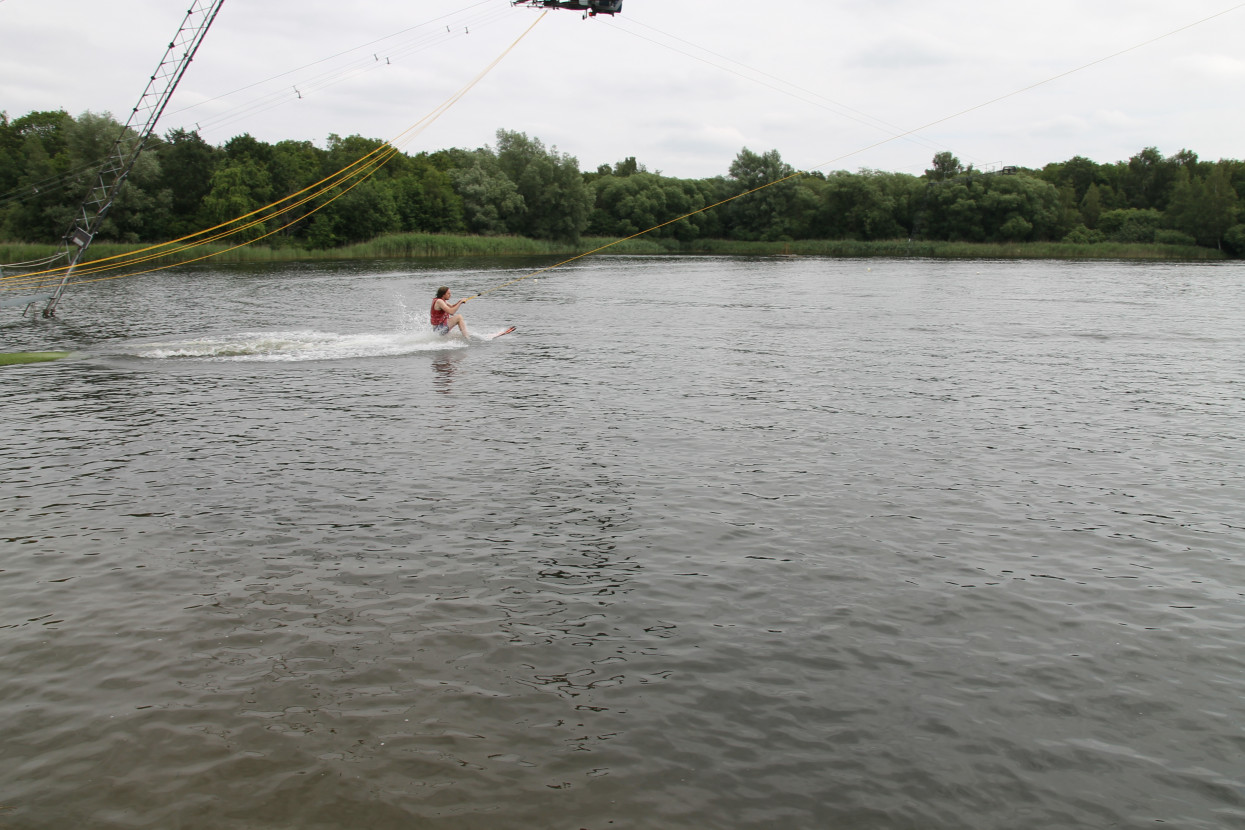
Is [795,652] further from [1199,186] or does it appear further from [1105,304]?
[1199,186]

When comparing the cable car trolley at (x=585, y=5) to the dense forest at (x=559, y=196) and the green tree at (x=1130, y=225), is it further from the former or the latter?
the green tree at (x=1130, y=225)

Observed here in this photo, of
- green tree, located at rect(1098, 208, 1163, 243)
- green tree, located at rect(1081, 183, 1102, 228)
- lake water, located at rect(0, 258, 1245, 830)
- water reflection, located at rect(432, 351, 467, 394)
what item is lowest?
lake water, located at rect(0, 258, 1245, 830)

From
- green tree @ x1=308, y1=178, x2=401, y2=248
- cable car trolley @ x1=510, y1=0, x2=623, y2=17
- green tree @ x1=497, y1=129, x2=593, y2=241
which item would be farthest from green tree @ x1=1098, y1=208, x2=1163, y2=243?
cable car trolley @ x1=510, y1=0, x2=623, y2=17

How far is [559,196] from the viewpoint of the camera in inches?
4446

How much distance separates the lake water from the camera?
228 inches

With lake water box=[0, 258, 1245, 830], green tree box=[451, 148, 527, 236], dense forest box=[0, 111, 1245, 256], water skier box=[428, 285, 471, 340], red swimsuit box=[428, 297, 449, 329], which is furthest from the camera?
green tree box=[451, 148, 527, 236]

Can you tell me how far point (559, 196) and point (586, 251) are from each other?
54.2ft

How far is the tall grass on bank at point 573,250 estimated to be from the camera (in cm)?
7375

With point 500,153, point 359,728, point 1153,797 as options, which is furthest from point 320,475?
point 500,153

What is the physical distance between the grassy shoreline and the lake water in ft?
188

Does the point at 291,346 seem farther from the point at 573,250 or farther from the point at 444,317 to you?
the point at 573,250

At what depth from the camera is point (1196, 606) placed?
27.7 feet

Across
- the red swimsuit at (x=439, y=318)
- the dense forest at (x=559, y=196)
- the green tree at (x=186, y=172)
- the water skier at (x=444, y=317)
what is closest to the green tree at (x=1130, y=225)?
the dense forest at (x=559, y=196)

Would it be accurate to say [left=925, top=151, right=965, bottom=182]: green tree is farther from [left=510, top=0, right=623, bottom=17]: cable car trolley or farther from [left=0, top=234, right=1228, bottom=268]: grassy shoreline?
[left=510, top=0, right=623, bottom=17]: cable car trolley
